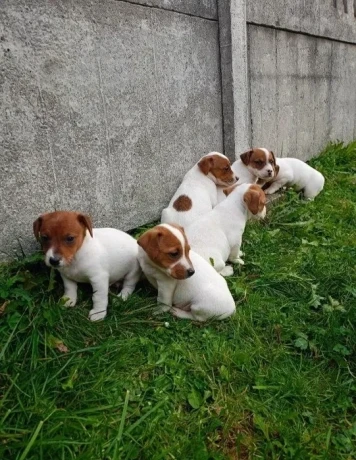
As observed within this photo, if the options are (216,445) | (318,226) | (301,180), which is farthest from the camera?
(301,180)

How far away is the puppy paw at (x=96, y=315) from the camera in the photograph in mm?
3051

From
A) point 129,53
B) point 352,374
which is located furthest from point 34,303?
point 129,53

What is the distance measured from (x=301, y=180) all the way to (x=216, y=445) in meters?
4.56

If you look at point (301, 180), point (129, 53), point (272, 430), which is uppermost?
point (129, 53)

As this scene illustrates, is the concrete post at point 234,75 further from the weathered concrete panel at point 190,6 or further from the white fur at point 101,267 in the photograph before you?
the white fur at point 101,267

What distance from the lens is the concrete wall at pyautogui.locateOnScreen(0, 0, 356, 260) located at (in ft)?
10.6

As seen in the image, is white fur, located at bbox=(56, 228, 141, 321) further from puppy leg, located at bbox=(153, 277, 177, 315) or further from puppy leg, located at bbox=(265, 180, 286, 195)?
puppy leg, located at bbox=(265, 180, 286, 195)

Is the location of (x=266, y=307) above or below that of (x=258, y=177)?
below

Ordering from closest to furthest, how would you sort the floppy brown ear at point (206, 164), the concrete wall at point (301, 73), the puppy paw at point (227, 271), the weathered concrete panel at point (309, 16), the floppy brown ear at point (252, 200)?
the floppy brown ear at point (252, 200) → the puppy paw at point (227, 271) → the floppy brown ear at point (206, 164) → the weathered concrete panel at point (309, 16) → the concrete wall at point (301, 73)

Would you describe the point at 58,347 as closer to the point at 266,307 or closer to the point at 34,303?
the point at 34,303

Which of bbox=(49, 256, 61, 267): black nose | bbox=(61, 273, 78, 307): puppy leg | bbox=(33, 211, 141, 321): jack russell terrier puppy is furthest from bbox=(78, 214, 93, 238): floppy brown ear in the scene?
bbox=(61, 273, 78, 307): puppy leg

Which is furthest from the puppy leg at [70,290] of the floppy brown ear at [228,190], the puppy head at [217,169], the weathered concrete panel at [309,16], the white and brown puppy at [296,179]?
the weathered concrete panel at [309,16]

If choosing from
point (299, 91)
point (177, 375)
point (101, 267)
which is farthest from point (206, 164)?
point (299, 91)

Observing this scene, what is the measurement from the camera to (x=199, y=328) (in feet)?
10.3
